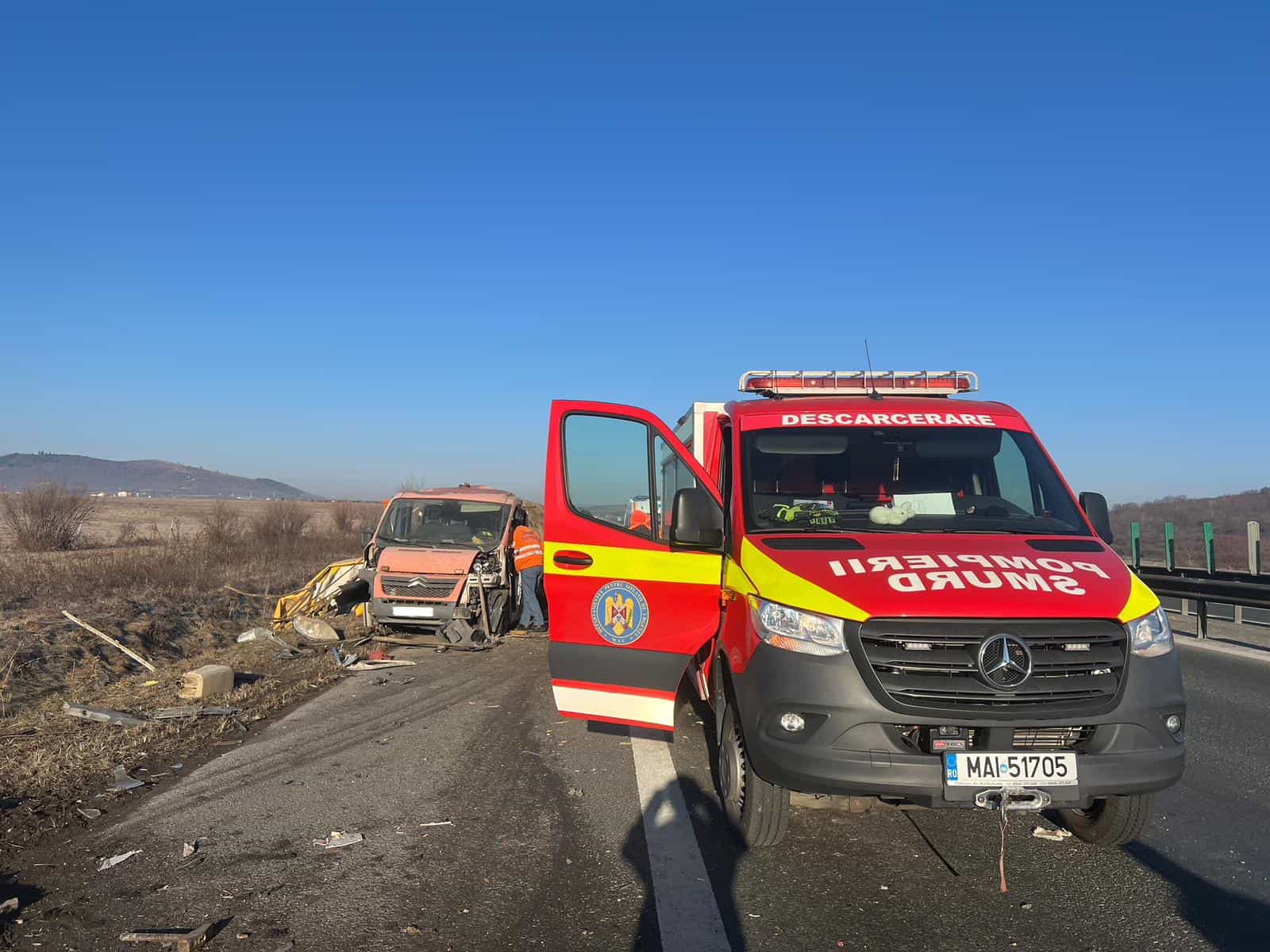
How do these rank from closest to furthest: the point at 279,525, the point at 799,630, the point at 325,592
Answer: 1. the point at 799,630
2. the point at 325,592
3. the point at 279,525

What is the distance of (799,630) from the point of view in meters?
Result: 3.98

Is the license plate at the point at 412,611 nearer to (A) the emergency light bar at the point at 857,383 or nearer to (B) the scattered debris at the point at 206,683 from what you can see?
(B) the scattered debris at the point at 206,683

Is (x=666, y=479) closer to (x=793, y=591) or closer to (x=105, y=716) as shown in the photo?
(x=793, y=591)

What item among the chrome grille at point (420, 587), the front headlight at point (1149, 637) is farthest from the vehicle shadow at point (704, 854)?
the chrome grille at point (420, 587)

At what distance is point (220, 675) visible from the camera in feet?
27.3

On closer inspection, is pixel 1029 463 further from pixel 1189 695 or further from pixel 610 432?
pixel 1189 695

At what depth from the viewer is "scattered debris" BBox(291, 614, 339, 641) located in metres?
11.6

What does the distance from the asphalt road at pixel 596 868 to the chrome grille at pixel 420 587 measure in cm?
523

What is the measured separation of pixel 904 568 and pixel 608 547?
189cm

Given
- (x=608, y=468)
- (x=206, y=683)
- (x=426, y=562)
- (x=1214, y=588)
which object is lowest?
(x=206, y=683)

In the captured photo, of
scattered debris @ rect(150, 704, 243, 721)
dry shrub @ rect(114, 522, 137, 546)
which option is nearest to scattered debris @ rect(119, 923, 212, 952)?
scattered debris @ rect(150, 704, 243, 721)

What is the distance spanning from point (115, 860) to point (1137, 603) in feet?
16.1

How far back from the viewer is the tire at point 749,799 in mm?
4312

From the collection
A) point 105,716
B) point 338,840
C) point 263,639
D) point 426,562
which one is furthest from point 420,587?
point 338,840
